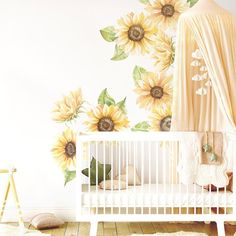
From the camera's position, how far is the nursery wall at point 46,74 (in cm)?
576

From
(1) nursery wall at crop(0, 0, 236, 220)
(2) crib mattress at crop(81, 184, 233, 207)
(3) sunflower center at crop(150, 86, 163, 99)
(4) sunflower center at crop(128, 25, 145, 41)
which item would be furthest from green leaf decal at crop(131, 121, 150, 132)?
(2) crib mattress at crop(81, 184, 233, 207)

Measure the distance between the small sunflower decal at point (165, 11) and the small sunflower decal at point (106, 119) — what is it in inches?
36.6

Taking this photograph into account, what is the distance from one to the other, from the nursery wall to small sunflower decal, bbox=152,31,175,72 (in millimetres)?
97

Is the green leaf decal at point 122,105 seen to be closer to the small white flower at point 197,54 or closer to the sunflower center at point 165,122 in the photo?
the sunflower center at point 165,122

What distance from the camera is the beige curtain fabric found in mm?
4852

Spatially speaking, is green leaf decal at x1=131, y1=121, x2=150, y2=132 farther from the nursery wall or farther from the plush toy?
the plush toy

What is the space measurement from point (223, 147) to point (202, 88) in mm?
573

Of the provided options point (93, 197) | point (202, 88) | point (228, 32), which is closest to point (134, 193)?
point (93, 197)

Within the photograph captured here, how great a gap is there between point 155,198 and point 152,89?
138cm

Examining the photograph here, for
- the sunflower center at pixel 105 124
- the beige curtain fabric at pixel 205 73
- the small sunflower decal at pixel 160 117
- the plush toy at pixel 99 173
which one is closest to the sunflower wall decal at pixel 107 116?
the sunflower center at pixel 105 124

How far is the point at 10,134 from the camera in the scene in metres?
5.80

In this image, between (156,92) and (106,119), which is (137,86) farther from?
(106,119)

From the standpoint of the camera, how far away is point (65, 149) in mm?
5832

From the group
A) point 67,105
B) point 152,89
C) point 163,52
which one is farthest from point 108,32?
point 67,105
